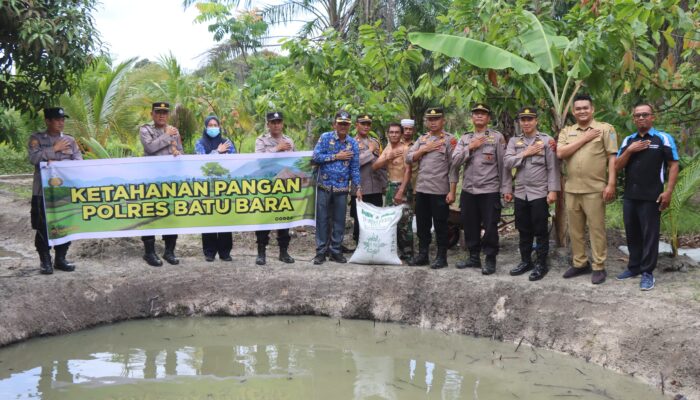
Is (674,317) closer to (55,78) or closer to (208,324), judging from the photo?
(208,324)

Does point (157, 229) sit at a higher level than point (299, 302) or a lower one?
higher

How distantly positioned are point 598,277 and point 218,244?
3.85 metres

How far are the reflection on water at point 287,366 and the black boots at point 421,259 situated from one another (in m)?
1.01

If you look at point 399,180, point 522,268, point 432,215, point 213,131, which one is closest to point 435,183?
point 432,215

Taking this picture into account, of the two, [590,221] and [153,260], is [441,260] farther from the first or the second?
[153,260]

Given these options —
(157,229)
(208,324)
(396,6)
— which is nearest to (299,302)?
(208,324)

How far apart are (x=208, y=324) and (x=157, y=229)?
126 cm

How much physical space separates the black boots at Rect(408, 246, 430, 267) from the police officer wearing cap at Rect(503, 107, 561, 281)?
3.51 ft

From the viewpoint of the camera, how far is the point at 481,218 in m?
6.55

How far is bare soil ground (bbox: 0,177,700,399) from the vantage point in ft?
16.1

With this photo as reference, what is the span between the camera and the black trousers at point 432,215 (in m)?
6.61

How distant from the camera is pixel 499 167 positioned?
6.31 meters

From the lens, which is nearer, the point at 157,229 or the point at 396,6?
the point at 157,229

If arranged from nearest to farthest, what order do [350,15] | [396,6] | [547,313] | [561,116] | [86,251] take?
[547,313] < [561,116] < [86,251] < [350,15] < [396,6]
